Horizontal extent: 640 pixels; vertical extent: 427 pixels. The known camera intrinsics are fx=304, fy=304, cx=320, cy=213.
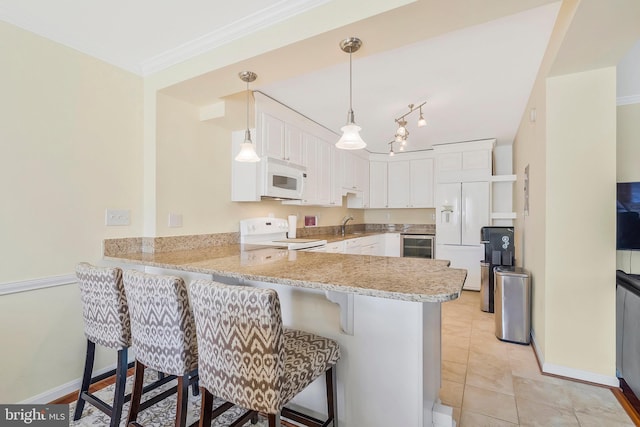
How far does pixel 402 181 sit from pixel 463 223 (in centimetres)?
135

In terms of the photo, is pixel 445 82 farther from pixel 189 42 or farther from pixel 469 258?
pixel 469 258

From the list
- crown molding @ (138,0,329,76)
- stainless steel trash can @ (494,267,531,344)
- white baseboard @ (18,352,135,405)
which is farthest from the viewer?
stainless steel trash can @ (494,267,531,344)

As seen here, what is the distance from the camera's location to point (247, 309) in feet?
3.44

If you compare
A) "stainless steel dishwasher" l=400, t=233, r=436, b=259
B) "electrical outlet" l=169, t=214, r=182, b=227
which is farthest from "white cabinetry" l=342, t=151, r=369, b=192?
"electrical outlet" l=169, t=214, r=182, b=227

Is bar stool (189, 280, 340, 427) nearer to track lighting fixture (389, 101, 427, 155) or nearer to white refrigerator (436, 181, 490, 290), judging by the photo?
track lighting fixture (389, 101, 427, 155)

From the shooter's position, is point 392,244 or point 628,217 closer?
point 628,217

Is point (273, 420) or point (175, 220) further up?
point (175, 220)

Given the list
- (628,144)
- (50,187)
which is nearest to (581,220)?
(628,144)

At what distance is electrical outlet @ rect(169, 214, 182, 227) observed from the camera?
2.53 metres

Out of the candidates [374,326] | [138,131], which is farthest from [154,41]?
[374,326]

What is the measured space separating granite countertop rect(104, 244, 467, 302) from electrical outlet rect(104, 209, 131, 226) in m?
0.46

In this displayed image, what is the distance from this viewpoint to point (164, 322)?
1323 millimetres

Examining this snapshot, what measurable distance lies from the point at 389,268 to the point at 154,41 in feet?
7.07

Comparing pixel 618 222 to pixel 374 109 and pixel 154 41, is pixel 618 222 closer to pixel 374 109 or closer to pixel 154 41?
pixel 374 109
